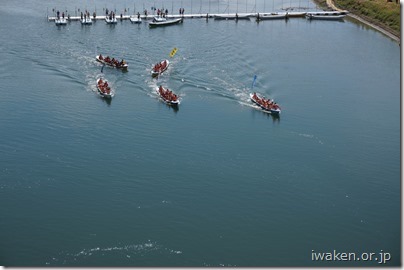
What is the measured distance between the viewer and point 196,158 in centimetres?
4212

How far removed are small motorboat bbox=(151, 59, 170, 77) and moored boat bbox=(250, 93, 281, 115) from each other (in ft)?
37.9

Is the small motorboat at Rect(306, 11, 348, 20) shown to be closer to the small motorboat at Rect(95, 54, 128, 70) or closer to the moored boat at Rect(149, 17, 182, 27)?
the moored boat at Rect(149, 17, 182, 27)

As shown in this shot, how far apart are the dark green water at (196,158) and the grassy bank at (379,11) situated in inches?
555

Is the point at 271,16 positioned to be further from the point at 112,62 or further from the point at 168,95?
the point at 168,95

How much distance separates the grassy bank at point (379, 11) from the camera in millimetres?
82688

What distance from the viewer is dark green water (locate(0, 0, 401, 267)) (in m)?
32.8

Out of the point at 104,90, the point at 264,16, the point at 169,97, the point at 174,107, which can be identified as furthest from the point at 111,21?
the point at 174,107

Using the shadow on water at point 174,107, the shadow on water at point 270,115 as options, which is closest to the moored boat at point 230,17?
the shadow on water at point 174,107

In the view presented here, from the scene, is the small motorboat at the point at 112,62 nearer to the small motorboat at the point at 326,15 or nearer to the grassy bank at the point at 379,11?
the grassy bank at the point at 379,11

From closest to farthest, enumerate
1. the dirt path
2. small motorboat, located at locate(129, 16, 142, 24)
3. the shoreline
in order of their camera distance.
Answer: the shoreline
the dirt path
small motorboat, located at locate(129, 16, 142, 24)

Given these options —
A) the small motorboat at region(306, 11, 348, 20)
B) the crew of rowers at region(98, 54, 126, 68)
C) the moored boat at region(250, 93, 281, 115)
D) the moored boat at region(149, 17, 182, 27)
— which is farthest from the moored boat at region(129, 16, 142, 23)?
the moored boat at region(250, 93, 281, 115)

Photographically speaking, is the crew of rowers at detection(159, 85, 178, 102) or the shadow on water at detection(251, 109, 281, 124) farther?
the crew of rowers at detection(159, 85, 178, 102)

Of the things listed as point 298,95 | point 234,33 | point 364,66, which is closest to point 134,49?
point 234,33

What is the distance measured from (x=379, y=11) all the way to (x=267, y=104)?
4733 cm
